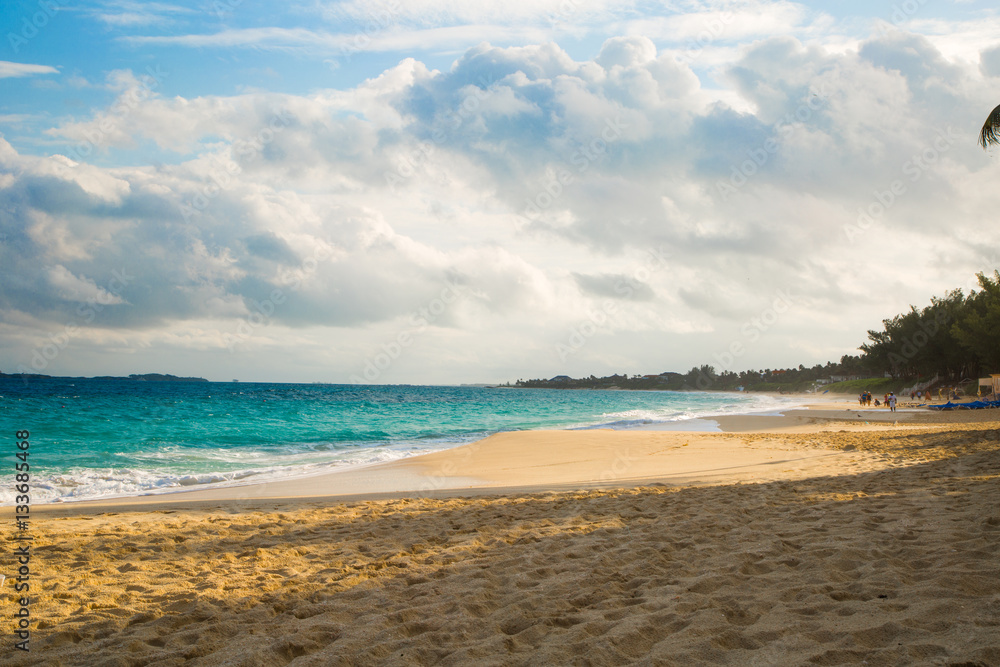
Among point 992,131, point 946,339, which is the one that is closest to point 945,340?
point 946,339

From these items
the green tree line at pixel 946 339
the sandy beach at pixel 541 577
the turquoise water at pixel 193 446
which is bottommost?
the turquoise water at pixel 193 446

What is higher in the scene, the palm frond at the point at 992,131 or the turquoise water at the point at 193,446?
the palm frond at the point at 992,131

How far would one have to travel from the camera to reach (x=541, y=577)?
4.66m

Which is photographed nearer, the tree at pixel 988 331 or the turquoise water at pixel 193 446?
the turquoise water at pixel 193 446

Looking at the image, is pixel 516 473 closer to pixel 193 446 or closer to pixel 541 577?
pixel 541 577

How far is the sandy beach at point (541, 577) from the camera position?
333cm

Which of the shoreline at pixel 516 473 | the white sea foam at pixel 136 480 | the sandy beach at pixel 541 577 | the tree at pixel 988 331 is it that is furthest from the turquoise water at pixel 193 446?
the tree at pixel 988 331

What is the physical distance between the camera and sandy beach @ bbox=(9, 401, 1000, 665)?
3.33m

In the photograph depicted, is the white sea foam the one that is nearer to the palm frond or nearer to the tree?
the palm frond

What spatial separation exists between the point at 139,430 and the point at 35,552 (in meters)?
20.9

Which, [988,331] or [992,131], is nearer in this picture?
[992,131]

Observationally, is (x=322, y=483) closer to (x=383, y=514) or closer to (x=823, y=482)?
(x=383, y=514)

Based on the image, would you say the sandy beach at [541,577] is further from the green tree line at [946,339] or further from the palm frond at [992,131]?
the green tree line at [946,339]

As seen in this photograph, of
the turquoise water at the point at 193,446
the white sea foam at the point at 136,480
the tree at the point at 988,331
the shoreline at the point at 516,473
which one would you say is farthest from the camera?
the tree at the point at 988,331
